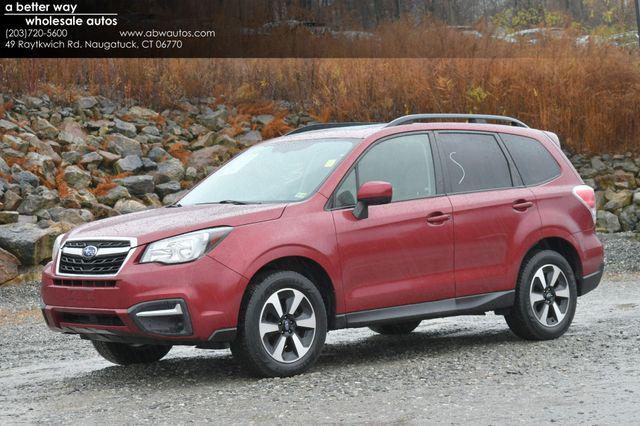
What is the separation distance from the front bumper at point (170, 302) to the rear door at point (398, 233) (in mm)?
1040

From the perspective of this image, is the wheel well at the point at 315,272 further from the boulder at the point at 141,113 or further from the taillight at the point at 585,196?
the boulder at the point at 141,113

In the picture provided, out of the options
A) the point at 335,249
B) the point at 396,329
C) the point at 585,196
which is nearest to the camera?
the point at 335,249

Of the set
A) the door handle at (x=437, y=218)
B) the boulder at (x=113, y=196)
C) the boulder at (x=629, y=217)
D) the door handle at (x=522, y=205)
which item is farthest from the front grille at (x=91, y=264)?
the boulder at (x=629, y=217)

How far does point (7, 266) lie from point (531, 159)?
9.24 metres

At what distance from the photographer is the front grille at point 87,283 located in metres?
7.48

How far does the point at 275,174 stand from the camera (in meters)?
8.66

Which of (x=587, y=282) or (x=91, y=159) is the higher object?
(x=91, y=159)

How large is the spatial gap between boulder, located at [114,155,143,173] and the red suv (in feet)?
38.4

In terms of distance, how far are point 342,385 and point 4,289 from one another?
9.43 metres

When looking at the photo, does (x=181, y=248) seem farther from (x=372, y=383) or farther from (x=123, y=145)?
(x=123, y=145)

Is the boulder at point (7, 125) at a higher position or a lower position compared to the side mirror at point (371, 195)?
higher

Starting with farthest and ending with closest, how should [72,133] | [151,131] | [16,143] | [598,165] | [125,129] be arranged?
[598,165] < [151,131] < [125,129] < [72,133] < [16,143]

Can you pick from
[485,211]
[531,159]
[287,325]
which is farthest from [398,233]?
[531,159]

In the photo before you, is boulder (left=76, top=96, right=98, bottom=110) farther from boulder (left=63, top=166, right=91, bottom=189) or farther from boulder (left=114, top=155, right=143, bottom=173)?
boulder (left=63, top=166, right=91, bottom=189)
